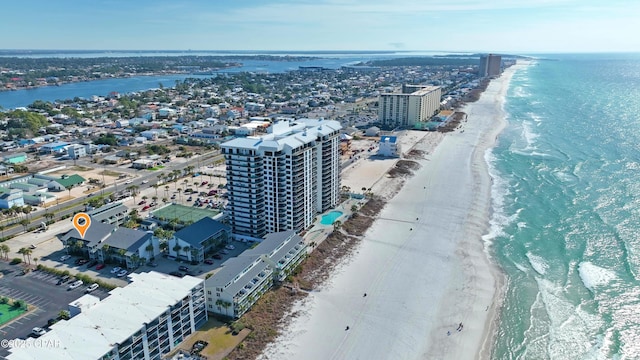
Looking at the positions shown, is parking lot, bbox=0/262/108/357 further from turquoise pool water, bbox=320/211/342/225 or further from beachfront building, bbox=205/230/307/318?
turquoise pool water, bbox=320/211/342/225

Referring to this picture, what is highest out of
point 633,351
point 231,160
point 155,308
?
point 231,160

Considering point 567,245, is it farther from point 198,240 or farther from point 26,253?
point 26,253

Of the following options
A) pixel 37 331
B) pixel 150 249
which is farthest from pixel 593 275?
pixel 37 331

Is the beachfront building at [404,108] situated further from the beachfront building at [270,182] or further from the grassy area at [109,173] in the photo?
the grassy area at [109,173]

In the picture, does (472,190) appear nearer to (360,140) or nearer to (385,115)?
(360,140)

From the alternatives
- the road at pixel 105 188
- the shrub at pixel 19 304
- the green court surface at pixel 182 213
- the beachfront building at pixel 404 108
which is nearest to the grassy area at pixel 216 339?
the shrub at pixel 19 304

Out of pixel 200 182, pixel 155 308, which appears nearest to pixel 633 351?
pixel 155 308
